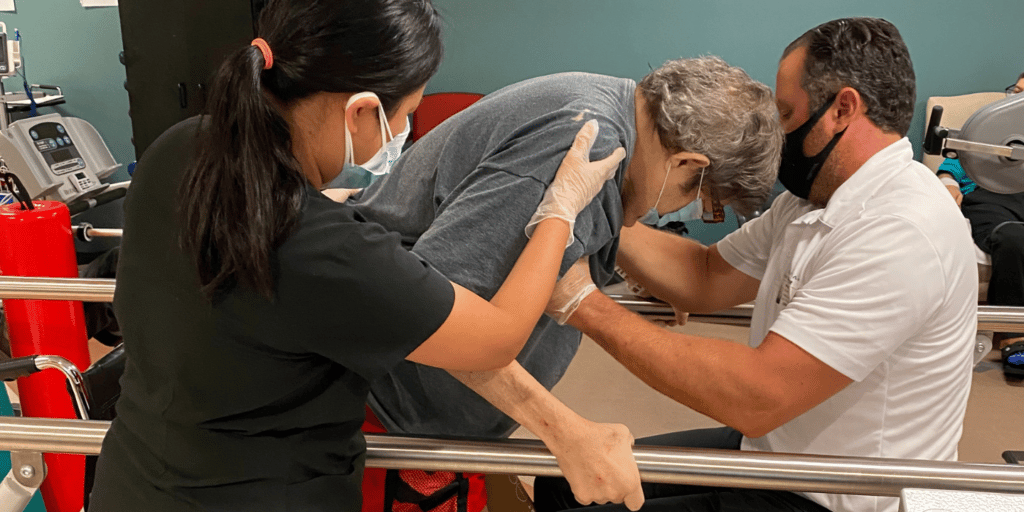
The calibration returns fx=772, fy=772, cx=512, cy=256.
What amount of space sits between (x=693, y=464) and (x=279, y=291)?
0.61 metres

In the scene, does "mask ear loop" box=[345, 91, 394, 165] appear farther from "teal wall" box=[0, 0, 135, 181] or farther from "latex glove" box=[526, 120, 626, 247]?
"teal wall" box=[0, 0, 135, 181]

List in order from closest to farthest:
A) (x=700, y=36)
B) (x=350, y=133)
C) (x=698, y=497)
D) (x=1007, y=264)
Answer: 1. (x=350, y=133)
2. (x=698, y=497)
3. (x=1007, y=264)
4. (x=700, y=36)

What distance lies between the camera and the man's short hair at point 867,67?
4.44 feet

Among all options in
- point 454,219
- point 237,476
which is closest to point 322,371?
point 237,476

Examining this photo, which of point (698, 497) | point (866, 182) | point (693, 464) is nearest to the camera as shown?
point (693, 464)

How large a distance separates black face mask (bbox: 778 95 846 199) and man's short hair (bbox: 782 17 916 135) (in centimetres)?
4

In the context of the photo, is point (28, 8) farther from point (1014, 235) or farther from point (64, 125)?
point (1014, 235)

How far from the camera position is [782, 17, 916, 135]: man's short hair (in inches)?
53.3

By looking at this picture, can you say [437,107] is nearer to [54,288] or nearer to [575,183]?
[54,288]

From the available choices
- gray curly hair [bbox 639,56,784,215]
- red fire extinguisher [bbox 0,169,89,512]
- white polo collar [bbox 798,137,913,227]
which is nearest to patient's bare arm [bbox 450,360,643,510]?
gray curly hair [bbox 639,56,784,215]

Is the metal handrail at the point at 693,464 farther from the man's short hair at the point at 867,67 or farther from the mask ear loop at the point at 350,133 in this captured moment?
the man's short hair at the point at 867,67

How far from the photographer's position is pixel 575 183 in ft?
3.81

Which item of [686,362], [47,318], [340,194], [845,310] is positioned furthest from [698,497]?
[47,318]

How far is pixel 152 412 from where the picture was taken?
0.99 metres
